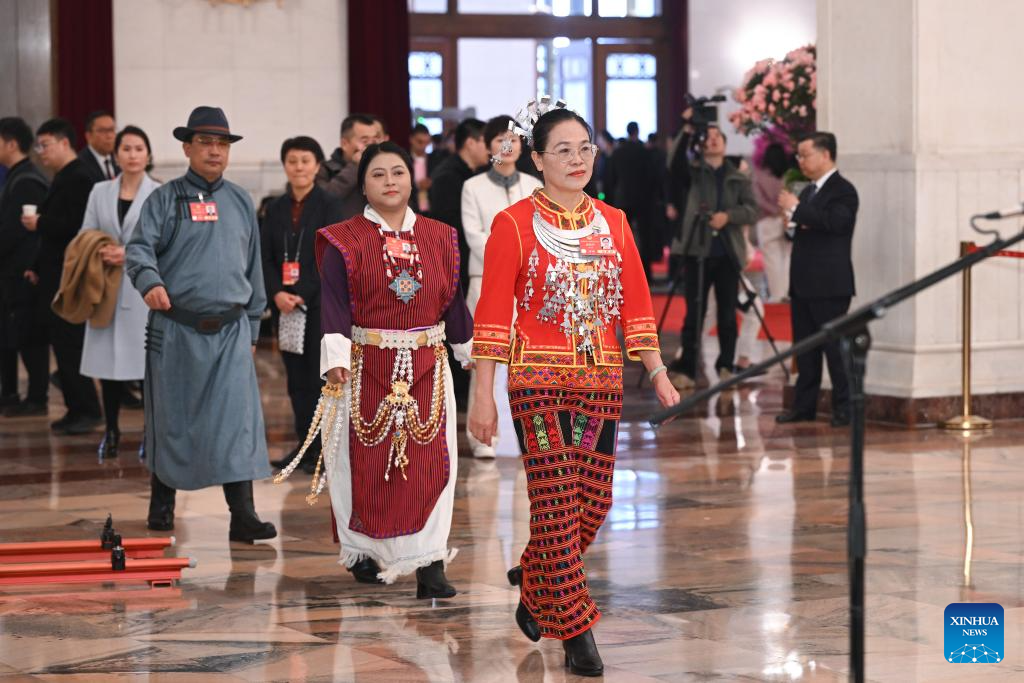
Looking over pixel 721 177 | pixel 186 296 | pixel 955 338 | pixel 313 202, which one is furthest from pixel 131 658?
pixel 721 177

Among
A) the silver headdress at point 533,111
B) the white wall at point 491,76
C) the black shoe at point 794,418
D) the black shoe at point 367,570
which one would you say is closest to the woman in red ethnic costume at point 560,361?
the silver headdress at point 533,111

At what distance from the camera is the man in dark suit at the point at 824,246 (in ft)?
28.8

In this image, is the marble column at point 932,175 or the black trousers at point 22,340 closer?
the marble column at point 932,175

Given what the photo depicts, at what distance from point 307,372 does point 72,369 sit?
2303 millimetres

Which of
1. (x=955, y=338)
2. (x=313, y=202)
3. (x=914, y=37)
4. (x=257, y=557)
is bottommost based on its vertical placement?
(x=257, y=557)

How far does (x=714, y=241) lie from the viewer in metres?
10.8

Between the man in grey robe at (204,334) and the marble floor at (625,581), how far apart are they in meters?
0.30

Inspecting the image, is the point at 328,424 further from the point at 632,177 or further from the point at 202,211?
the point at 632,177

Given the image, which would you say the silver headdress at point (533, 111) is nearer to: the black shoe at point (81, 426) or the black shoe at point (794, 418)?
the black shoe at point (794, 418)

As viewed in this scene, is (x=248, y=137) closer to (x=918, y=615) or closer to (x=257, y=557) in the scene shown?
(x=257, y=557)

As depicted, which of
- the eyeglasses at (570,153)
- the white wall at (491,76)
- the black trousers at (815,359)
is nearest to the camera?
the eyeglasses at (570,153)

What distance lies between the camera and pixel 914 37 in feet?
28.5

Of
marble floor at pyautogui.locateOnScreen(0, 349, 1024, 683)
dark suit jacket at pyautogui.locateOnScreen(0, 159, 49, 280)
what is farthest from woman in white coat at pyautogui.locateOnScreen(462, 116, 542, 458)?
dark suit jacket at pyautogui.locateOnScreen(0, 159, 49, 280)

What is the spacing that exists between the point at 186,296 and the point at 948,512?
3050 millimetres
